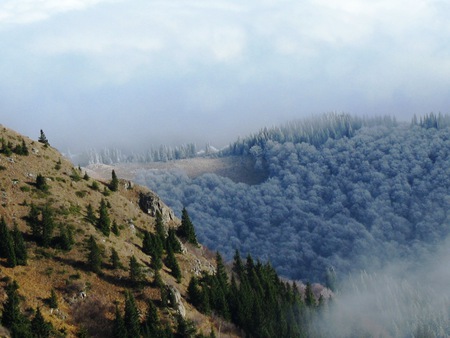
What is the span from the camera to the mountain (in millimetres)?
106812

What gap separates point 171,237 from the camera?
142m

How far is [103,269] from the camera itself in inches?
4688

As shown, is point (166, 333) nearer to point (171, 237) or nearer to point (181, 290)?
point (181, 290)

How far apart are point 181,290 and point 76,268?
21612 millimetres

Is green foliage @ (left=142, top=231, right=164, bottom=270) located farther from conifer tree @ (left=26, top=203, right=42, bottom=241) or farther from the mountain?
conifer tree @ (left=26, top=203, right=42, bottom=241)

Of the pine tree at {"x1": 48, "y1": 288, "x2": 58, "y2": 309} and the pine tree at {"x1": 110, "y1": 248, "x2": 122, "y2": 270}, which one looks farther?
the pine tree at {"x1": 110, "y1": 248, "x2": 122, "y2": 270}

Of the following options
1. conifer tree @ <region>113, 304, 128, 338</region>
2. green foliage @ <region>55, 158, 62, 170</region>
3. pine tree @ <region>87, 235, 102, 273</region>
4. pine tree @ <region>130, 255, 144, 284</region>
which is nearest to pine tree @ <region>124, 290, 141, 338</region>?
conifer tree @ <region>113, 304, 128, 338</region>

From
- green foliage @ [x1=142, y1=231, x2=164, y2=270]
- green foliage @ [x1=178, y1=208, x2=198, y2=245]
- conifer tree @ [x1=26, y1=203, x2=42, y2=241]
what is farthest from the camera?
green foliage @ [x1=178, y1=208, x2=198, y2=245]

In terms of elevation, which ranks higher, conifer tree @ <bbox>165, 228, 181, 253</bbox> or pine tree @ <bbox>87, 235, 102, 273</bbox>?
pine tree @ <bbox>87, 235, 102, 273</bbox>

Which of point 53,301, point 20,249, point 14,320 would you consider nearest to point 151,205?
point 20,249

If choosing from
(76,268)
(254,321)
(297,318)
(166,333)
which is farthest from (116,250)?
(297,318)

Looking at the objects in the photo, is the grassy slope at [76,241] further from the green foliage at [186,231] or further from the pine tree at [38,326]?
the pine tree at [38,326]

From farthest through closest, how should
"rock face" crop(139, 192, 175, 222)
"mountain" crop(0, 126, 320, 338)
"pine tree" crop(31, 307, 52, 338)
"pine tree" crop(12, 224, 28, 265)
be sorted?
→ "rock face" crop(139, 192, 175, 222)
"pine tree" crop(12, 224, 28, 265)
"mountain" crop(0, 126, 320, 338)
"pine tree" crop(31, 307, 52, 338)

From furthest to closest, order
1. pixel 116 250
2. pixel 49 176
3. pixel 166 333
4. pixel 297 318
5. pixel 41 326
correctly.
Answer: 1. pixel 297 318
2. pixel 49 176
3. pixel 116 250
4. pixel 166 333
5. pixel 41 326
